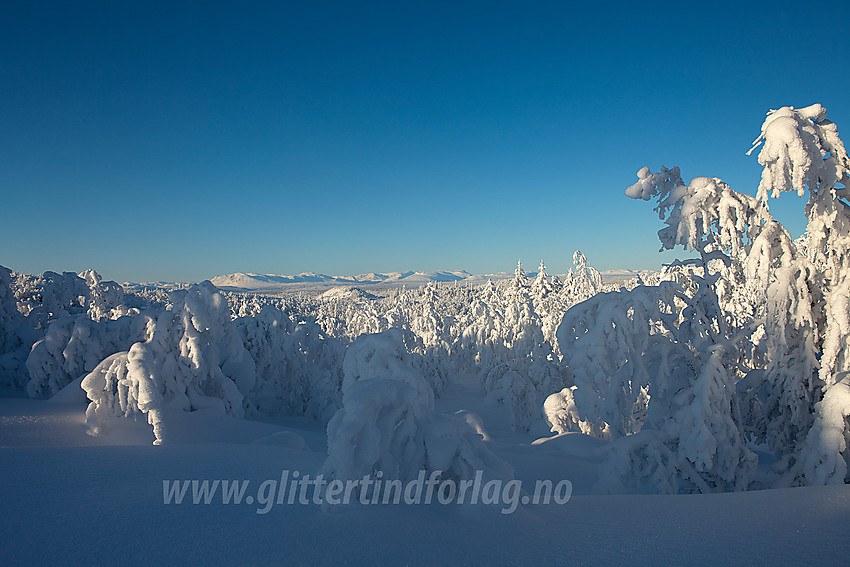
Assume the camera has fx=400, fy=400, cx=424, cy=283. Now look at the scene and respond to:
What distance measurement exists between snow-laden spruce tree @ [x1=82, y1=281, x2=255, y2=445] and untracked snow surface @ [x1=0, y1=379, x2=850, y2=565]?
19.6 feet

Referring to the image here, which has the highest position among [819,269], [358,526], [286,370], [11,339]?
[819,269]

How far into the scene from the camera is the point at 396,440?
4785mm

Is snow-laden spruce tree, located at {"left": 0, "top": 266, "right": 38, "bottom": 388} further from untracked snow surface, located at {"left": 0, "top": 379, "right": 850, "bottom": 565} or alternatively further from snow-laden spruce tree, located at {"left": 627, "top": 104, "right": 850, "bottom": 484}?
snow-laden spruce tree, located at {"left": 627, "top": 104, "right": 850, "bottom": 484}

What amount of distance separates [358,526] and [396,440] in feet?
3.73

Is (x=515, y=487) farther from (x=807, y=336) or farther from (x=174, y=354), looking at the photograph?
(x=174, y=354)

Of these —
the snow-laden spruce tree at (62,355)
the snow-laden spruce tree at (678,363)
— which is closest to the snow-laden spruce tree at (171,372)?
the snow-laden spruce tree at (62,355)

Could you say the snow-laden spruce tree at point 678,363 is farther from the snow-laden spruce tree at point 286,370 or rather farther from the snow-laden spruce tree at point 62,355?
the snow-laden spruce tree at point 286,370

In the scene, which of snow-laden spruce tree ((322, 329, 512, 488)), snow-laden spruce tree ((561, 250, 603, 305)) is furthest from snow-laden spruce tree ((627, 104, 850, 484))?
snow-laden spruce tree ((561, 250, 603, 305))

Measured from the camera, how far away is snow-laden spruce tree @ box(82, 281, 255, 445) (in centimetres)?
1162

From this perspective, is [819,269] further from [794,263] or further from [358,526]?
[358,526]

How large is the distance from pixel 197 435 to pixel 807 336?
634 inches

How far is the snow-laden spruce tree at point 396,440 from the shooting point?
14.1 feet

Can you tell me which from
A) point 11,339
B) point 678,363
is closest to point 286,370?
point 11,339

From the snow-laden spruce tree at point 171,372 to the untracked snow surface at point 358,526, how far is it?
598 cm
